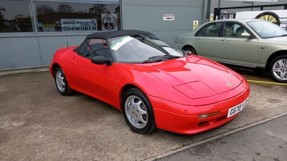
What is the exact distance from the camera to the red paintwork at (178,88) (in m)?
2.93

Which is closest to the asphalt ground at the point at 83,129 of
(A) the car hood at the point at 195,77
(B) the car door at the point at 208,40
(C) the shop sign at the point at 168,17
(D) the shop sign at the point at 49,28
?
(A) the car hood at the point at 195,77

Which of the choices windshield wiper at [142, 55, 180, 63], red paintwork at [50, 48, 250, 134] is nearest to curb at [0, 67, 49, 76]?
red paintwork at [50, 48, 250, 134]

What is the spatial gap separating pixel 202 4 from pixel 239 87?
7.90m

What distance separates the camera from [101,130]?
3607 millimetres

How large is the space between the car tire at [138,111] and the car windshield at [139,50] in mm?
651

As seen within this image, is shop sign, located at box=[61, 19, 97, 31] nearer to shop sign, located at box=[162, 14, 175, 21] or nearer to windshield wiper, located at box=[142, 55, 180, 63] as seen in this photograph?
shop sign, located at box=[162, 14, 175, 21]

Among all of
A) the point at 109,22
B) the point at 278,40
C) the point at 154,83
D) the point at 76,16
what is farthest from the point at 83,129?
the point at 109,22

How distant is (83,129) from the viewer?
3.65 metres

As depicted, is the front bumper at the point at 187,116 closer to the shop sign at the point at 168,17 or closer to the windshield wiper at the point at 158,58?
the windshield wiper at the point at 158,58

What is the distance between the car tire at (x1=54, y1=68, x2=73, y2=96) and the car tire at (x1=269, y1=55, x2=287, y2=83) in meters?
4.47

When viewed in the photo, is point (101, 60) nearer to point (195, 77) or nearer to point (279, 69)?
point (195, 77)

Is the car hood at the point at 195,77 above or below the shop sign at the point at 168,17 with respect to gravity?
below

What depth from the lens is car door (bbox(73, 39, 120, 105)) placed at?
3.84 m

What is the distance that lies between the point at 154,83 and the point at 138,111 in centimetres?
46
